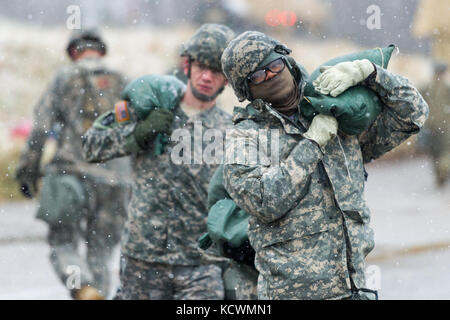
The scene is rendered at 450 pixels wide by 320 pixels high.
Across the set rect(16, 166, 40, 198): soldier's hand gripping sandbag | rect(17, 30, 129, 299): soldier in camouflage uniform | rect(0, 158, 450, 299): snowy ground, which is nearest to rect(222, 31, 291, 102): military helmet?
rect(0, 158, 450, 299): snowy ground

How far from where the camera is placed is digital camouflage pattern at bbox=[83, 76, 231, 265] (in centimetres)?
450

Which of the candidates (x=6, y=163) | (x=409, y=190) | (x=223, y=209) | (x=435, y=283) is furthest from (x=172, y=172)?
(x=409, y=190)

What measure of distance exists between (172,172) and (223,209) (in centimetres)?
74

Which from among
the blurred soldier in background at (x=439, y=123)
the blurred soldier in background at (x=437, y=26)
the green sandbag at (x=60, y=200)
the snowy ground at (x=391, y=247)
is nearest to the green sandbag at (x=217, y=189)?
the snowy ground at (x=391, y=247)

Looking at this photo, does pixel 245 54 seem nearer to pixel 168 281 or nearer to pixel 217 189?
pixel 217 189

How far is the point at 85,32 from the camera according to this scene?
622 cm

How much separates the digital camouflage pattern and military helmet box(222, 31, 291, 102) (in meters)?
1.10

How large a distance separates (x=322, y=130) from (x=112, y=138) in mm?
1672

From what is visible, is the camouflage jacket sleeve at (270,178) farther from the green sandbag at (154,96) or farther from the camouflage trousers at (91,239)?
the camouflage trousers at (91,239)

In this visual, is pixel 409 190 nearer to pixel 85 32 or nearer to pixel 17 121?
pixel 17 121

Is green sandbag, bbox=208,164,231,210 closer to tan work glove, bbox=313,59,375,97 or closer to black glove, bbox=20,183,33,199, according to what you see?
tan work glove, bbox=313,59,375,97

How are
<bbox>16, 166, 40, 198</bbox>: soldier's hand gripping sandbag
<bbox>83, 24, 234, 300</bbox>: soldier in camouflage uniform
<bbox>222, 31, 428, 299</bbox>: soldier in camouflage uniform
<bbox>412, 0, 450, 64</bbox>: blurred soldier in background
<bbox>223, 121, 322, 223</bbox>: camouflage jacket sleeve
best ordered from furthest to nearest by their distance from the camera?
<bbox>412, 0, 450, 64</bbox>: blurred soldier in background
<bbox>16, 166, 40, 198</bbox>: soldier's hand gripping sandbag
<bbox>83, 24, 234, 300</bbox>: soldier in camouflage uniform
<bbox>222, 31, 428, 299</bbox>: soldier in camouflage uniform
<bbox>223, 121, 322, 223</bbox>: camouflage jacket sleeve

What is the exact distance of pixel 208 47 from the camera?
4.44 meters

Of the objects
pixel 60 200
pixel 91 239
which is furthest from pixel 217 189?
pixel 91 239
